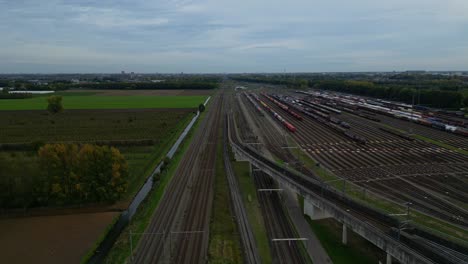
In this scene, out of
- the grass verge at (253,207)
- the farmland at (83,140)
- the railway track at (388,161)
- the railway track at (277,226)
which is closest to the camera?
the railway track at (277,226)

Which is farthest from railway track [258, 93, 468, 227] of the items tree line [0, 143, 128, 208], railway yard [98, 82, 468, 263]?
tree line [0, 143, 128, 208]

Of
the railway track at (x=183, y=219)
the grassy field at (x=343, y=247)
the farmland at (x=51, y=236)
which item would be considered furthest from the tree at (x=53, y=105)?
the grassy field at (x=343, y=247)

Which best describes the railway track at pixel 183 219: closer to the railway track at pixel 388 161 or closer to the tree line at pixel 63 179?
the tree line at pixel 63 179

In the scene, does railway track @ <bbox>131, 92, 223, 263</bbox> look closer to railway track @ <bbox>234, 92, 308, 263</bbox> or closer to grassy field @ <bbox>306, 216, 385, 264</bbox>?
railway track @ <bbox>234, 92, 308, 263</bbox>

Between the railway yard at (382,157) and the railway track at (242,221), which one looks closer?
the railway track at (242,221)

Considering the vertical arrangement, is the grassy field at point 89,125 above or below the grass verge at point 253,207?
above

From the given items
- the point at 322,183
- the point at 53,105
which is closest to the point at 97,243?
the point at 322,183
